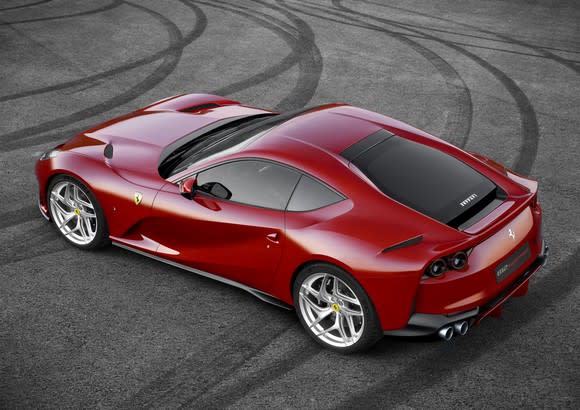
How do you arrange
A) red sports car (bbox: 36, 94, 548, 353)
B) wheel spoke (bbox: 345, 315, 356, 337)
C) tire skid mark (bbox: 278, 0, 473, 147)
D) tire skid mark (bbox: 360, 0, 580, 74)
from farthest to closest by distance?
1. tire skid mark (bbox: 360, 0, 580, 74)
2. tire skid mark (bbox: 278, 0, 473, 147)
3. wheel spoke (bbox: 345, 315, 356, 337)
4. red sports car (bbox: 36, 94, 548, 353)

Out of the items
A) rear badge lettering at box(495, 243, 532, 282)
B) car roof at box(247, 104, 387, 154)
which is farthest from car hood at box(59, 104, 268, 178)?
rear badge lettering at box(495, 243, 532, 282)

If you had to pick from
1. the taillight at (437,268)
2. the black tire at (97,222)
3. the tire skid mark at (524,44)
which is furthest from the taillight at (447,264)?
the tire skid mark at (524,44)

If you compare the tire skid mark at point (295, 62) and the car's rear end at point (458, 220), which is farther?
the tire skid mark at point (295, 62)

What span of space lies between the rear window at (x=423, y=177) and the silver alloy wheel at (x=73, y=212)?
2.69 metres

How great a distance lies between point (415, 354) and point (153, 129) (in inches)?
134

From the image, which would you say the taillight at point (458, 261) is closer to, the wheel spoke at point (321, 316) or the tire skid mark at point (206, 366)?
the wheel spoke at point (321, 316)

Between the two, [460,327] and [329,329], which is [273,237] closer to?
[329,329]

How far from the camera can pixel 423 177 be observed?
5793 mm

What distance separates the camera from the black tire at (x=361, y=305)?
5430 millimetres

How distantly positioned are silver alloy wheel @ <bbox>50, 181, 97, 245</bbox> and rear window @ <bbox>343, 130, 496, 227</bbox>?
2695 mm

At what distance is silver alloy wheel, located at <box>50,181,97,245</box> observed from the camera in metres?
7.15

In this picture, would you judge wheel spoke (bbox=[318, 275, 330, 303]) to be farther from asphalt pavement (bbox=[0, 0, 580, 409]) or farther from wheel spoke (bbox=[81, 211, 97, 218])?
wheel spoke (bbox=[81, 211, 97, 218])

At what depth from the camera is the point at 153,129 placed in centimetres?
748

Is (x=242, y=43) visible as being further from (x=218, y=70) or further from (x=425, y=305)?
(x=425, y=305)
